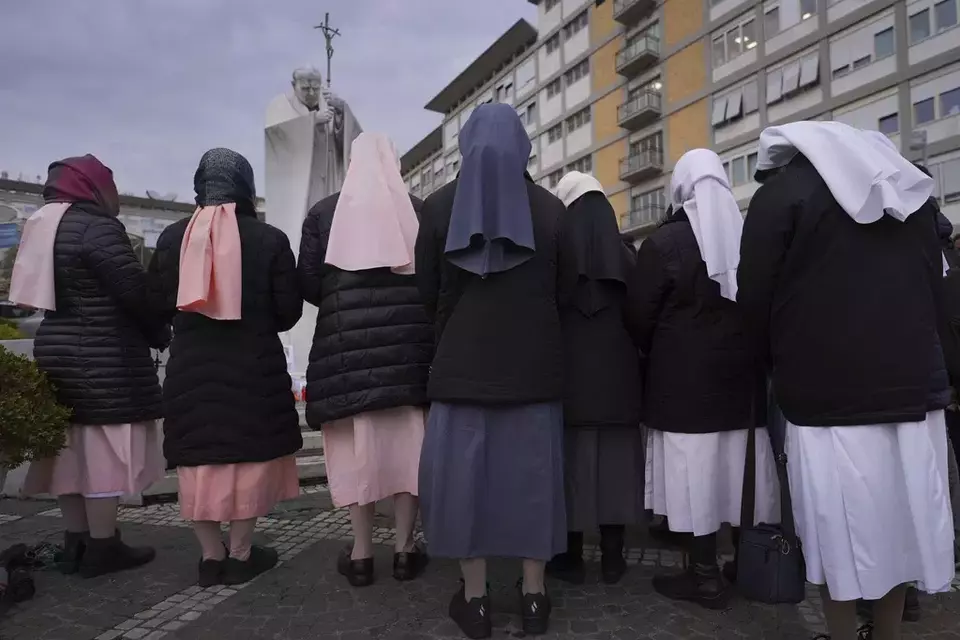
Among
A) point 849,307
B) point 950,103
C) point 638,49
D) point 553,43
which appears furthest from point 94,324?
point 553,43

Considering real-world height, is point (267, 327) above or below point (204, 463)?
above

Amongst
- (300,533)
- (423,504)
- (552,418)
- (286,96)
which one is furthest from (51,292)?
(286,96)

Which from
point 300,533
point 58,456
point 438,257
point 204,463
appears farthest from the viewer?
point 300,533

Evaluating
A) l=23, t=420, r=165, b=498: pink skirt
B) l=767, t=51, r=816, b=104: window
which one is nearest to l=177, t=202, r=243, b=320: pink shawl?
l=23, t=420, r=165, b=498: pink skirt

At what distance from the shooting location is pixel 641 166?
90.9 ft

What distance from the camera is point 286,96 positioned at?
6.70m

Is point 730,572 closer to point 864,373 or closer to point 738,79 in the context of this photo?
point 864,373

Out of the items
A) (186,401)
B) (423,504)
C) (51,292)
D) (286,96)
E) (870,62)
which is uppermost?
(870,62)

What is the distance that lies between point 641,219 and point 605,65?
7.84 m

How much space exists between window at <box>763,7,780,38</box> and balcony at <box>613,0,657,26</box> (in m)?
6.27

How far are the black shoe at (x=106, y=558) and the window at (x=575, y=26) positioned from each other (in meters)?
33.2

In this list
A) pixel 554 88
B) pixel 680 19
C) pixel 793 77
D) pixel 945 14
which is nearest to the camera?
pixel 945 14

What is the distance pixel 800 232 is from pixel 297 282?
7.56 feet

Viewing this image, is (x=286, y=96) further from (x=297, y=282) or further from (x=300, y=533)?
(x=300, y=533)
